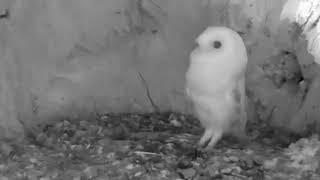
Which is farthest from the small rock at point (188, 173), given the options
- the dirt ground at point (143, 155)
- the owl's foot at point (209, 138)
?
the owl's foot at point (209, 138)

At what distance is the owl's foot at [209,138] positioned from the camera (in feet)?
8.30

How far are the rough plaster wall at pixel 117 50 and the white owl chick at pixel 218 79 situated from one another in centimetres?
38

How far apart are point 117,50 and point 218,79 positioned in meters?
0.66

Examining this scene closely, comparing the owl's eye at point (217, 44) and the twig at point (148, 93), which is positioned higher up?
the owl's eye at point (217, 44)

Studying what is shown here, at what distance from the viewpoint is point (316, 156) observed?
92.2 inches

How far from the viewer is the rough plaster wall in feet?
8.42

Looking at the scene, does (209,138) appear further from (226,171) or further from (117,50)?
(117,50)

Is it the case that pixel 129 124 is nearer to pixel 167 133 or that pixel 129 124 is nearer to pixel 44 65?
pixel 167 133

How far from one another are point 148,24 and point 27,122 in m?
0.74

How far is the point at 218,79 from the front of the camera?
2340mm

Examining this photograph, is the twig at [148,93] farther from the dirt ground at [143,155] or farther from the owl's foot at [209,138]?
the owl's foot at [209,138]

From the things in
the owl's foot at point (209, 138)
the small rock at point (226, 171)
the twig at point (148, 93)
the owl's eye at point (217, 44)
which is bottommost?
the small rock at point (226, 171)

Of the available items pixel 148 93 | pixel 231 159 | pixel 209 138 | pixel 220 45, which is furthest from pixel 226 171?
pixel 148 93

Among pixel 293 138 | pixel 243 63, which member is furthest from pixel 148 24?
pixel 293 138
